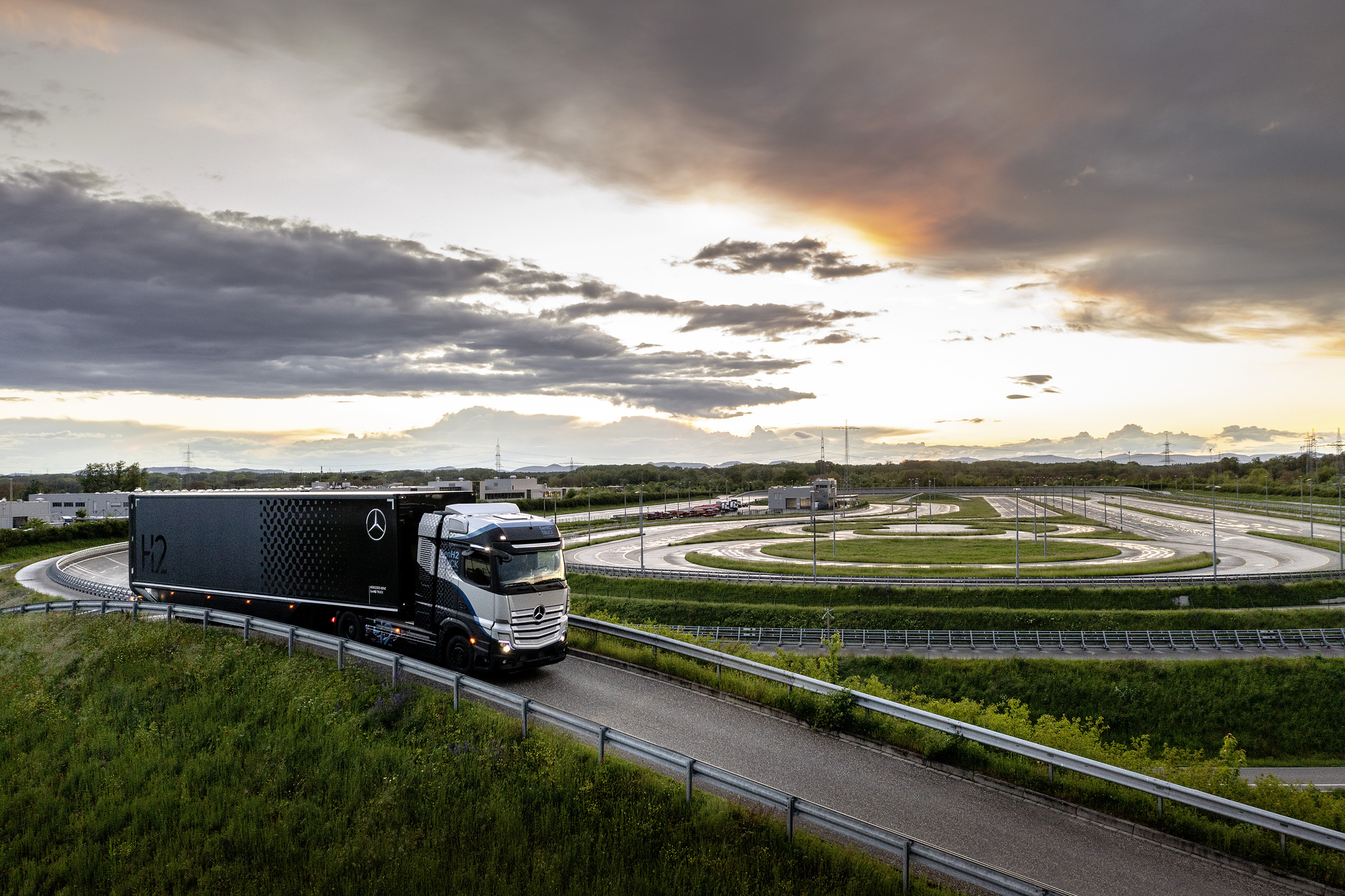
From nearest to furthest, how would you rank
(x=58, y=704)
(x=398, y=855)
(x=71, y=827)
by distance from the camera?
(x=398, y=855)
(x=71, y=827)
(x=58, y=704)

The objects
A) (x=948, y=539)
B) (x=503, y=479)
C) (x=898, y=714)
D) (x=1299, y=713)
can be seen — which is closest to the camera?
(x=898, y=714)

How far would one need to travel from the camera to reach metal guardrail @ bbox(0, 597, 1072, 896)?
10000mm

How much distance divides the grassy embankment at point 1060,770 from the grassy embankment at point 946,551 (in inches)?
1934

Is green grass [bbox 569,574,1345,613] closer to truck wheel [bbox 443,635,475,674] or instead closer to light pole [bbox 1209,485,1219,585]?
light pole [bbox 1209,485,1219,585]

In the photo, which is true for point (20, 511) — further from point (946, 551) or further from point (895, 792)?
point (895, 792)

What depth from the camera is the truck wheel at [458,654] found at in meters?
17.5

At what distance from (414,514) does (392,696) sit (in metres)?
4.87

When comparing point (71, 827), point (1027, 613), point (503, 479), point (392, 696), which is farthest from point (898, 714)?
point (503, 479)

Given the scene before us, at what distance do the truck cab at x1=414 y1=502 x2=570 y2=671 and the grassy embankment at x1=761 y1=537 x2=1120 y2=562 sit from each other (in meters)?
53.8

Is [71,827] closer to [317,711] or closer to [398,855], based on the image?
[317,711]

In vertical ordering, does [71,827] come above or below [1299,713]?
above

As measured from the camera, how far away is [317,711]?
15.8m

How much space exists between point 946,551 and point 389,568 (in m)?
64.6

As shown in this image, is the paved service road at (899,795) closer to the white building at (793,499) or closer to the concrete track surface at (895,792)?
the concrete track surface at (895,792)
